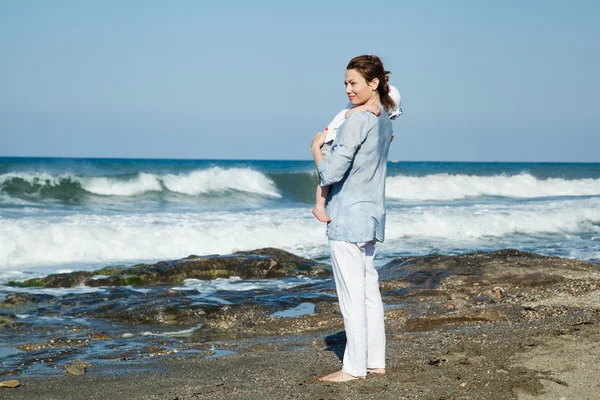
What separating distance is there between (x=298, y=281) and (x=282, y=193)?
2552cm

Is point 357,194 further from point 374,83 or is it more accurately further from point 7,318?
point 7,318

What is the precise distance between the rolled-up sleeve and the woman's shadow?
6.10 feet

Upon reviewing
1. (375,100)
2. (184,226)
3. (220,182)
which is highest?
(375,100)

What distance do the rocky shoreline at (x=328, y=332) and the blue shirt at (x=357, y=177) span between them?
100 cm

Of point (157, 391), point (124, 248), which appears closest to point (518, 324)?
point (157, 391)

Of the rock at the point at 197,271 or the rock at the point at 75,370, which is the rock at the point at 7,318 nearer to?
the rock at the point at 75,370

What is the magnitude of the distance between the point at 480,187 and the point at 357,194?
A: 4464 cm

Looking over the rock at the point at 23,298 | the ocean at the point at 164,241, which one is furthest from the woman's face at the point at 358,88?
the rock at the point at 23,298

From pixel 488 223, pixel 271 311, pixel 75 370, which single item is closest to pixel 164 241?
pixel 271 311

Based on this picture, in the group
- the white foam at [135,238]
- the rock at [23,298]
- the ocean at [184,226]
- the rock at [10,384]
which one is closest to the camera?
the rock at [10,384]

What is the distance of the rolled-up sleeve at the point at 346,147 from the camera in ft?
14.7

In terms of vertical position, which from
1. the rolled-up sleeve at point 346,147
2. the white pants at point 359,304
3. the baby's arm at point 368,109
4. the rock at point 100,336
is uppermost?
the baby's arm at point 368,109

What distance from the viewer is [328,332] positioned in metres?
7.36

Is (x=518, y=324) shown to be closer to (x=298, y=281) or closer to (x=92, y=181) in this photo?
(x=298, y=281)
